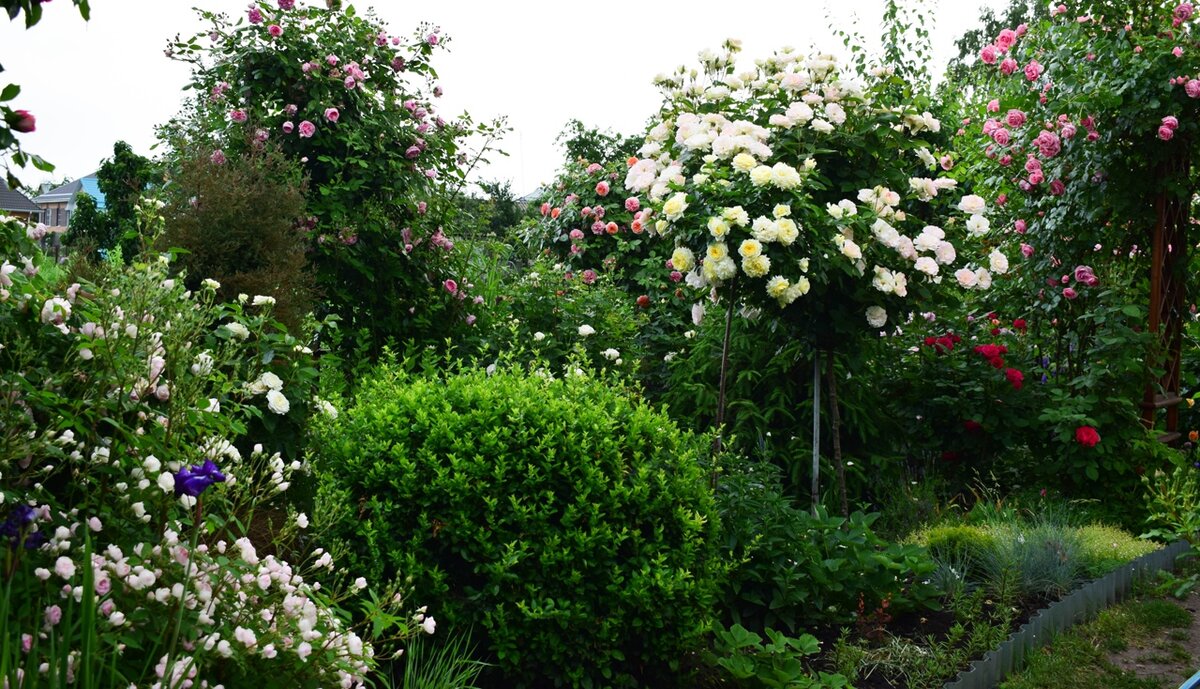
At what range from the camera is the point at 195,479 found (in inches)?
66.2

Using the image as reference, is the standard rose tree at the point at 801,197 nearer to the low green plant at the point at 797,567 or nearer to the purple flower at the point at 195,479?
the low green plant at the point at 797,567

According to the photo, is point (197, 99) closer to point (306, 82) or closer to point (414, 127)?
point (306, 82)

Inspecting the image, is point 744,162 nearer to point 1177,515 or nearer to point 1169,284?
point 1177,515

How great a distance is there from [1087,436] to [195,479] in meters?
4.82

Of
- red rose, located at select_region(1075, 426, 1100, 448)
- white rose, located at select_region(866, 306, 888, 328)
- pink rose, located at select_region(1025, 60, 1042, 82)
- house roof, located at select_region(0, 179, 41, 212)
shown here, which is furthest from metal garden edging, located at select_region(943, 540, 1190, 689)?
house roof, located at select_region(0, 179, 41, 212)

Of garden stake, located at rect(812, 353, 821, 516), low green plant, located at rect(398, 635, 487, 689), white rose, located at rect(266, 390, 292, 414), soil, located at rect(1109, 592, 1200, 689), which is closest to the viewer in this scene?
low green plant, located at rect(398, 635, 487, 689)

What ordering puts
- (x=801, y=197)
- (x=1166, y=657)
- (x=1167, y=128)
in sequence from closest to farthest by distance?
1. (x=1166, y=657)
2. (x=801, y=197)
3. (x=1167, y=128)

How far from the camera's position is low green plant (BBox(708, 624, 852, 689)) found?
9.32 ft

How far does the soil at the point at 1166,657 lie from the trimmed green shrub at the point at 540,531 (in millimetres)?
1824

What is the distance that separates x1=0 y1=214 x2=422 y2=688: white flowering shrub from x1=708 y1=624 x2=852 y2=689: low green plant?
3.61ft

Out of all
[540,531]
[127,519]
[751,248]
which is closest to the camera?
[127,519]

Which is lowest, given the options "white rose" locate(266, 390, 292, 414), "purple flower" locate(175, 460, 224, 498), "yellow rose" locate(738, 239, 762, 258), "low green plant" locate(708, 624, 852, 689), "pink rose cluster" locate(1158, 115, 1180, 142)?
"low green plant" locate(708, 624, 852, 689)

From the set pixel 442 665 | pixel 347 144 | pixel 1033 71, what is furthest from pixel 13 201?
pixel 442 665

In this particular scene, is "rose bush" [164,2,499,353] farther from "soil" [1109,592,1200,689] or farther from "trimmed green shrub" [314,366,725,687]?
"soil" [1109,592,1200,689]
